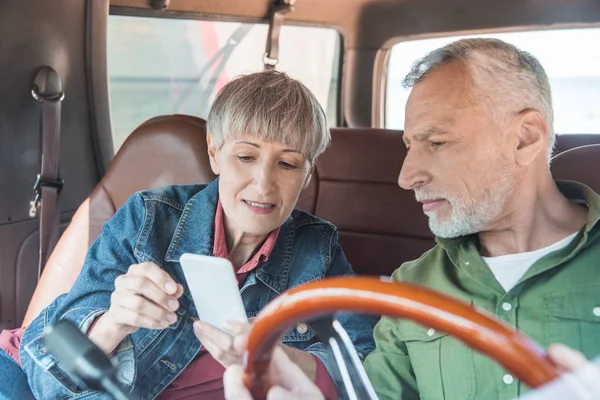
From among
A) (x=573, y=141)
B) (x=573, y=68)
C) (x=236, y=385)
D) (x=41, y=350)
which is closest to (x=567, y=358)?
(x=236, y=385)

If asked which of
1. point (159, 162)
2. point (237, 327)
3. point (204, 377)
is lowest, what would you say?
point (204, 377)

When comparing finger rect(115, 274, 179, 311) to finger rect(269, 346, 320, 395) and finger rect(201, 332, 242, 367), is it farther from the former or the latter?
finger rect(269, 346, 320, 395)

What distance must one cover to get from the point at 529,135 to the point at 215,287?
620mm

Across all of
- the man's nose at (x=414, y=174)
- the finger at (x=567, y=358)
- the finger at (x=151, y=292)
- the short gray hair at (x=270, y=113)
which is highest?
the finger at (x=567, y=358)

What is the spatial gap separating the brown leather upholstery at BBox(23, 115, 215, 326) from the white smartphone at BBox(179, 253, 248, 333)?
732 mm

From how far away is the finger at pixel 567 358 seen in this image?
49 cm

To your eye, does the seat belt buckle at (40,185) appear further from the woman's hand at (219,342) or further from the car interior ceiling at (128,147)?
the woman's hand at (219,342)

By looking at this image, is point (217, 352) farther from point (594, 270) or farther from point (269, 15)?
point (269, 15)

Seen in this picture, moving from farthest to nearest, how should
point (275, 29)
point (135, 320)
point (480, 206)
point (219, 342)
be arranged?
1. point (275, 29)
2. point (480, 206)
3. point (135, 320)
4. point (219, 342)

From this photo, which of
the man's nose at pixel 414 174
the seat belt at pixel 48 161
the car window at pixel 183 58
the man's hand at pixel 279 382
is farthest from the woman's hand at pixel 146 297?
the car window at pixel 183 58

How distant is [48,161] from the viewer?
2.03 metres

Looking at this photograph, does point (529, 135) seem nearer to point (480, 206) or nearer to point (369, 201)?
point (480, 206)

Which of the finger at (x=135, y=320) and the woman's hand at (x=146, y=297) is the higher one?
the woman's hand at (x=146, y=297)

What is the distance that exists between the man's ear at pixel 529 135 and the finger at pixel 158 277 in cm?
64
